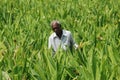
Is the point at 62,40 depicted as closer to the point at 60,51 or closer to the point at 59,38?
the point at 59,38

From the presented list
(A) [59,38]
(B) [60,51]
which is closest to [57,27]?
(A) [59,38]

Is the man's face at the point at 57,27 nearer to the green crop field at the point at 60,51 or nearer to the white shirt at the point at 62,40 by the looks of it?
the white shirt at the point at 62,40

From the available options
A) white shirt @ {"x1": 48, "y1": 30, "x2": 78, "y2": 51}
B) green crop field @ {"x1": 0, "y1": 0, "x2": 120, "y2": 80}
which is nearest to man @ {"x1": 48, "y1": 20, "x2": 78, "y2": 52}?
white shirt @ {"x1": 48, "y1": 30, "x2": 78, "y2": 51}

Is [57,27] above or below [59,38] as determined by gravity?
above

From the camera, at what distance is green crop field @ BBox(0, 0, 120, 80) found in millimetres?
3139

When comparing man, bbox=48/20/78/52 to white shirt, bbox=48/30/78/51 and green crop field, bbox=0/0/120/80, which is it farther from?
green crop field, bbox=0/0/120/80

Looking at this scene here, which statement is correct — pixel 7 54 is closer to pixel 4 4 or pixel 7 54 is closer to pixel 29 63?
pixel 29 63

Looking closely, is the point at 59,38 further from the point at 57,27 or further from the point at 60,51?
the point at 60,51

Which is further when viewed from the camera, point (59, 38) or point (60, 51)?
point (59, 38)

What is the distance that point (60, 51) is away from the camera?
3.66 m

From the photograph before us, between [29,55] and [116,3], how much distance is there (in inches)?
161

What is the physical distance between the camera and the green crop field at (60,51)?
3139 mm

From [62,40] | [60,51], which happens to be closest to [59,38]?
[62,40]

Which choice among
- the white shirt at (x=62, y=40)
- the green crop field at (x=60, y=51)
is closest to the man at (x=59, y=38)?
the white shirt at (x=62, y=40)
